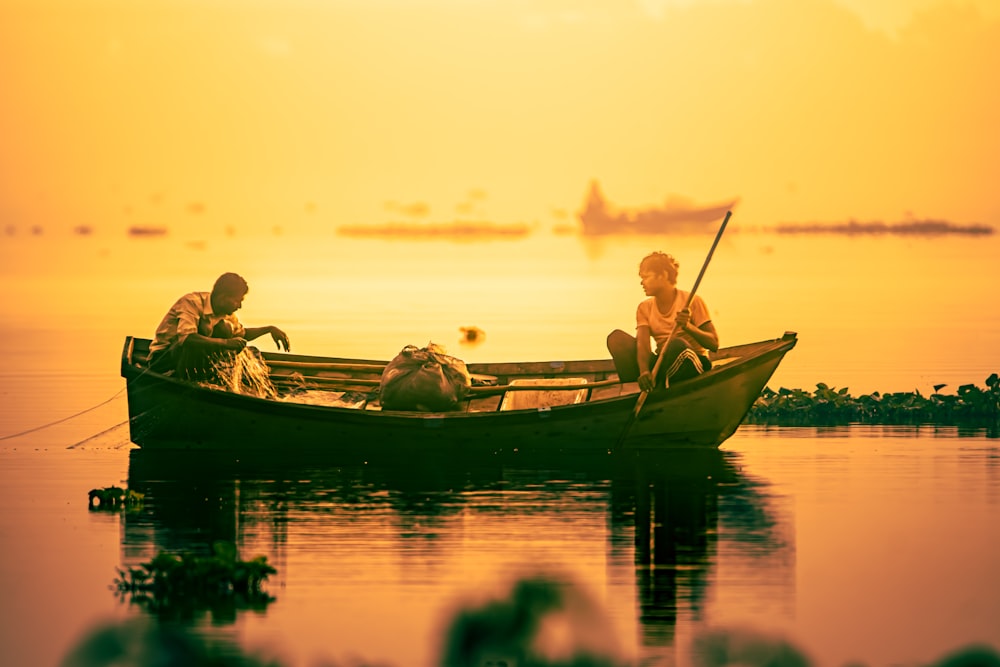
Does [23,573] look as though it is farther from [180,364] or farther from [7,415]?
[7,415]

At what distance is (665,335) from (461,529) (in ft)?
14.1

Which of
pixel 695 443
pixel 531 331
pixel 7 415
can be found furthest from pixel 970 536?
pixel 531 331

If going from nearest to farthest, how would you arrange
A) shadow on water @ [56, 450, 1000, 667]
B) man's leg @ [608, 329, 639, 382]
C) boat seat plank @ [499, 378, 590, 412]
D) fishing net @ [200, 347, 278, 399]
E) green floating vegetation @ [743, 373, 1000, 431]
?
shadow on water @ [56, 450, 1000, 667] < man's leg @ [608, 329, 639, 382] < fishing net @ [200, 347, 278, 399] < boat seat plank @ [499, 378, 590, 412] < green floating vegetation @ [743, 373, 1000, 431]

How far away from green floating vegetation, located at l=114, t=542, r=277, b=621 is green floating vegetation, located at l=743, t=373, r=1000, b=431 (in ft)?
33.4

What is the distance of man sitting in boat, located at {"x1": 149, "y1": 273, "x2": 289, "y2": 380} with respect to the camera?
1958 cm

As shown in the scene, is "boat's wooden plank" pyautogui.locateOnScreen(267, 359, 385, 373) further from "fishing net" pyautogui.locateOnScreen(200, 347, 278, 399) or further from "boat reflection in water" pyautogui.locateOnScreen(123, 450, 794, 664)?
"boat reflection in water" pyautogui.locateOnScreen(123, 450, 794, 664)

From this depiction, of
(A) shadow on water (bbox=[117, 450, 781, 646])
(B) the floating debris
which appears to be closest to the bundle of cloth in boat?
(A) shadow on water (bbox=[117, 450, 781, 646])

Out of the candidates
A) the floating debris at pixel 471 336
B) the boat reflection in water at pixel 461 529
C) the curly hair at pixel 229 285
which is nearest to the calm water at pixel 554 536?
the boat reflection in water at pixel 461 529

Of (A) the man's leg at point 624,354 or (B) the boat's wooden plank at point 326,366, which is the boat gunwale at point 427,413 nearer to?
(A) the man's leg at point 624,354

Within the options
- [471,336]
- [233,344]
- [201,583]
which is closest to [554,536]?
[201,583]

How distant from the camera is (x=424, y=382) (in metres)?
19.8

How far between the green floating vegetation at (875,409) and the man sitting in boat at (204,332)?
20.2 feet

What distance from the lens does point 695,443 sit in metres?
19.8

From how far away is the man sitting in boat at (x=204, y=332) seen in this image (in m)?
19.6
